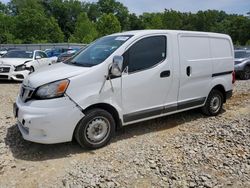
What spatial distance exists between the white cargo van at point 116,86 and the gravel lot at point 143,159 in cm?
33

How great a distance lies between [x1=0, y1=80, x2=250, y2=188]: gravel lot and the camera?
4.04 m

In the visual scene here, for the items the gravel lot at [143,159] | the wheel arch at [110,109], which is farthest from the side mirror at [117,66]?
the gravel lot at [143,159]

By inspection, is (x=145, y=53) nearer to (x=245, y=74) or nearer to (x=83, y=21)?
(x=245, y=74)

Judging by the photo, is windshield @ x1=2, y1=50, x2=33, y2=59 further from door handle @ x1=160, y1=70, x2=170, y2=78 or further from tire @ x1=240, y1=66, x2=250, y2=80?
tire @ x1=240, y1=66, x2=250, y2=80

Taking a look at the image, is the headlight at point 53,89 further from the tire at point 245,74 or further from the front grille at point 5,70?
the tire at point 245,74

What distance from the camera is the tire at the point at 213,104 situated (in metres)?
6.73

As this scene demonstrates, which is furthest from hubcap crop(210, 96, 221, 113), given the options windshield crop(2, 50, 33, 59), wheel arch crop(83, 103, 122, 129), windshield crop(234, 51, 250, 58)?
windshield crop(234, 51, 250, 58)

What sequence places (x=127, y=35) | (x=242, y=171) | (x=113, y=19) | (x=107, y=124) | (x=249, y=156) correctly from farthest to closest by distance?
1. (x=113, y=19)
2. (x=127, y=35)
3. (x=107, y=124)
4. (x=249, y=156)
5. (x=242, y=171)

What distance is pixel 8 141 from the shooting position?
524cm

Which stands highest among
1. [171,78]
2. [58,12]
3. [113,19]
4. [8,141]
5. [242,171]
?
[58,12]

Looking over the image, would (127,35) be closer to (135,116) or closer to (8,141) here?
(135,116)

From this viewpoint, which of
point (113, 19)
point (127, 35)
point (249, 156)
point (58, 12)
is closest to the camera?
point (249, 156)

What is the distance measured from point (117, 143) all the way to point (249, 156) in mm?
2080

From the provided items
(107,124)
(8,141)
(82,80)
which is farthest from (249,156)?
(8,141)
